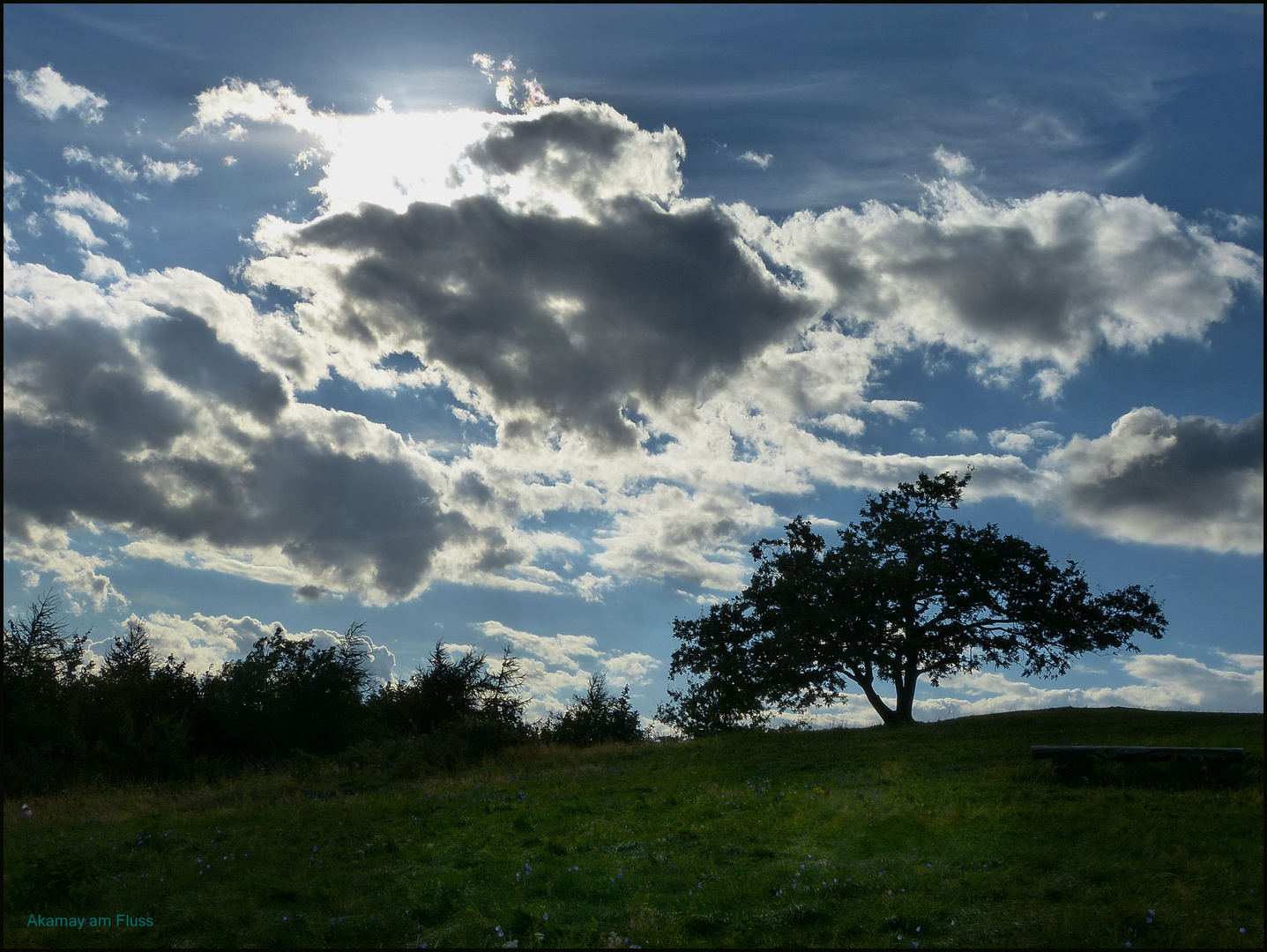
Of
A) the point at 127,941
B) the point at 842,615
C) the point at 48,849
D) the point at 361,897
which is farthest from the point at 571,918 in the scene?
the point at 842,615

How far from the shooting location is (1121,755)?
53.6ft

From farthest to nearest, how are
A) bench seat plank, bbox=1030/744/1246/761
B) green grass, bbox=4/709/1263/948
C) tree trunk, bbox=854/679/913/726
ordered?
tree trunk, bbox=854/679/913/726, bench seat plank, bbox=1030/744/1246/761, green grass, bbox=4/709/1263/948

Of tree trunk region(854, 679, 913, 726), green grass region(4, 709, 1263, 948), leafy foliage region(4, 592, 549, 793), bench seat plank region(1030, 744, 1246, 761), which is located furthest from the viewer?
tree trunk region(854, 679, 913, 726)

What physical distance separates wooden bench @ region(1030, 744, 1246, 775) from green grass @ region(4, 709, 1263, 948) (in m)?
0.34

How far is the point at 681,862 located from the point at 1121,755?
1075 centimetres

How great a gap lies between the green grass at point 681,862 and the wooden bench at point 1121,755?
0.34 metres

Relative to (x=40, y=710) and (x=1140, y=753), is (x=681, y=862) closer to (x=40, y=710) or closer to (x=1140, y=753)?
(x=1140, y=753)

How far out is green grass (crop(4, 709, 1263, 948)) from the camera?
30.1 feet

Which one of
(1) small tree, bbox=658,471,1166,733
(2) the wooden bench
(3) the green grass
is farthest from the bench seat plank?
(1) small tree, bbox=658,471,1166,733

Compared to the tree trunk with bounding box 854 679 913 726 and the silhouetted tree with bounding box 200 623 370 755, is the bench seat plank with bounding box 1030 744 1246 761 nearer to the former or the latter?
the tree trunk with bounding box 854 679 913 726

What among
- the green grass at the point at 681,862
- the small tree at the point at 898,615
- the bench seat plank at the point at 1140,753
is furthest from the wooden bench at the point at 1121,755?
the small tree at the point at 898,615

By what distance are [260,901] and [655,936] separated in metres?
5.62

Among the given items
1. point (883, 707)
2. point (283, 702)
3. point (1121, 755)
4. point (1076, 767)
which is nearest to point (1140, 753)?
point (1121, 755)

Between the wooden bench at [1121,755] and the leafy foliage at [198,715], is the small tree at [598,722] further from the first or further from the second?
the wooden bench at [1121,755]
